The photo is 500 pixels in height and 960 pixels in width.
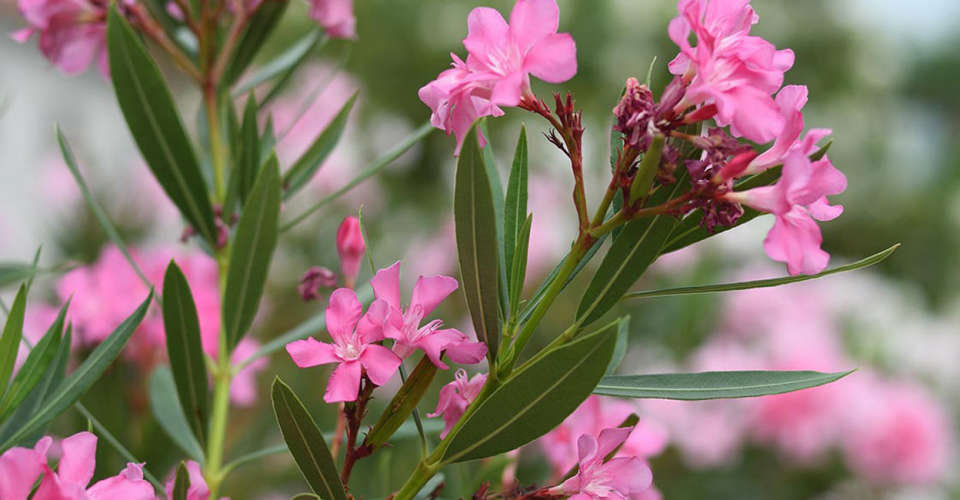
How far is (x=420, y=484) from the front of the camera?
0.29 meters

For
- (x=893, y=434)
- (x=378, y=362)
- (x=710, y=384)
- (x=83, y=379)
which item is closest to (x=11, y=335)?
(x=83, y=379)

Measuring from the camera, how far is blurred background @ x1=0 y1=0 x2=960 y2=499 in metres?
0.79

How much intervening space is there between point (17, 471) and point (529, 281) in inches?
54.7

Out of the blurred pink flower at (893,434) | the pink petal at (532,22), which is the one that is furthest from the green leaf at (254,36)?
the blurred pink flower at (893,434)

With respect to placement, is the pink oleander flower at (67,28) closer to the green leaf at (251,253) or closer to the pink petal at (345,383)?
the green leaf at (251,253)

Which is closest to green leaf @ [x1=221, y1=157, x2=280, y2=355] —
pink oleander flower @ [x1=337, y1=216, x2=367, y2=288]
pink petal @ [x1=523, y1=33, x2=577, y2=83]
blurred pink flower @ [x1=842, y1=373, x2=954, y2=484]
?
pink oleander flower @ [x1=337, y1=216, x2=367, y2=288]

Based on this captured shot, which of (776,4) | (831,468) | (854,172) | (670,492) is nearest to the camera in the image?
(670,492)

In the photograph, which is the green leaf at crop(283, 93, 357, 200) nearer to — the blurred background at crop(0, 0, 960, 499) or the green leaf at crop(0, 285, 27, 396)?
the blurred background at crop(0, 0, 960, 499)

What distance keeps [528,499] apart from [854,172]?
4443 mm

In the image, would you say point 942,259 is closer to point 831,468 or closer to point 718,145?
point 831,468

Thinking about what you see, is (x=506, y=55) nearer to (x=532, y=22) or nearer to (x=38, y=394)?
(x=532, y=22)

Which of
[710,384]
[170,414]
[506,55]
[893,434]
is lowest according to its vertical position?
[893,434]

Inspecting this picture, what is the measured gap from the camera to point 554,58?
271 millimetres

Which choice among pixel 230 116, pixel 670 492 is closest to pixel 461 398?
pixel 230 116
